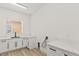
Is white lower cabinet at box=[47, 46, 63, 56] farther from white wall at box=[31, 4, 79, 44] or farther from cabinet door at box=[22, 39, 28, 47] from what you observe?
cabinet door at box=[22, 39, 28, 47]

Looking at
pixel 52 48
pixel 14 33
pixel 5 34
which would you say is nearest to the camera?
pixel 52 48

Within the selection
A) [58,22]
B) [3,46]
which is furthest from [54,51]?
[3,46]

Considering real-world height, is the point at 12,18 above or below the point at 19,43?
above

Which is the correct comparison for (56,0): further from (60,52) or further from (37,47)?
(37,47)

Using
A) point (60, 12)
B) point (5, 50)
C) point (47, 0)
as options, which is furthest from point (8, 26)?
point (47, 0)

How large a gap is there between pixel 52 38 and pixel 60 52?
4.10 ft

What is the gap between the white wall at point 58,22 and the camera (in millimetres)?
1832

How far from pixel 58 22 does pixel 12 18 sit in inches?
80.1

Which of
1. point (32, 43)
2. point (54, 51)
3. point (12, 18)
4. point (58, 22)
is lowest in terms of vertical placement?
point (32, 43)

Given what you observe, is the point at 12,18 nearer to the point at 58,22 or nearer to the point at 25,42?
the point at 25,42

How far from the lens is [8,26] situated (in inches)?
122

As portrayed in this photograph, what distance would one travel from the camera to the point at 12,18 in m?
3.14

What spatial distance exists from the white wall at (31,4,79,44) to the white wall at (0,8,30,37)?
37cm

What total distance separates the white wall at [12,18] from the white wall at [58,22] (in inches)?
14.6
